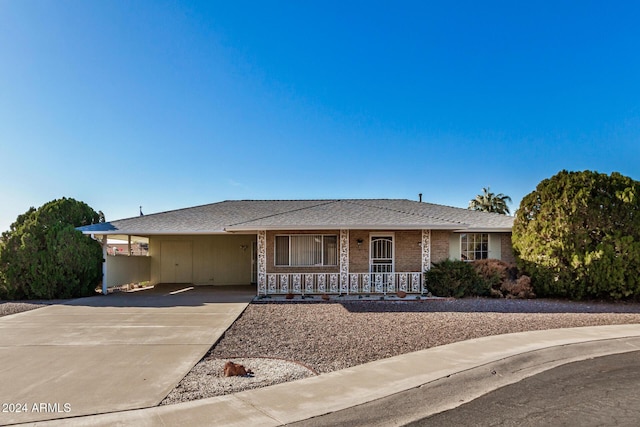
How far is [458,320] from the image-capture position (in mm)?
10211

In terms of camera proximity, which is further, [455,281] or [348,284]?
[348,284]

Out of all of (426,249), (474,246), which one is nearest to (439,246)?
(426,249)

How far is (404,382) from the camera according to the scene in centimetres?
545

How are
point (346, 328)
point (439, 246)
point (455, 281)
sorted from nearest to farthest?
1. point (346, 328)
2. point (455, 281)
3. point (439, 246)

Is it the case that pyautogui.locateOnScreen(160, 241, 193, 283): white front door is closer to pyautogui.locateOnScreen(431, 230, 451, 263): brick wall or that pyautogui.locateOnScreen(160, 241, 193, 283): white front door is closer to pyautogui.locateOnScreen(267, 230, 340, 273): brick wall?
pyautogui.locateOnScreen(267, 230, 340, 273): brick wall

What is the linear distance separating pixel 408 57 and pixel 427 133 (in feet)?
15.2

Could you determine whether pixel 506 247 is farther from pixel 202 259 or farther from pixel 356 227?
pixel 202 259

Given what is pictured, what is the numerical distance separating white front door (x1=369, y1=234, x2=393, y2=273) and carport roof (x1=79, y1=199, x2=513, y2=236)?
93cm

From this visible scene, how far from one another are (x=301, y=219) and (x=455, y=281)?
6.17 m

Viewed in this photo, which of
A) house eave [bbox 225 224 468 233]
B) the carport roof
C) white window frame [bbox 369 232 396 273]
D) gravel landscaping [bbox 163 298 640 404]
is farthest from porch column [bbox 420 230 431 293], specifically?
gravel landscaping [bbox 163 298 640 404]

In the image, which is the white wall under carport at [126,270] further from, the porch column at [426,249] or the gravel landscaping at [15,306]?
the porch column at [426,249]

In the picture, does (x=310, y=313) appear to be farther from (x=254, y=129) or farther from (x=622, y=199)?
(x=622, y=199)

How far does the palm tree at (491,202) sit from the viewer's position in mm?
43125

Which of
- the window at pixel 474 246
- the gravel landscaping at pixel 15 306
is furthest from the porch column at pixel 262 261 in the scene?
the window at pixel 474 246
